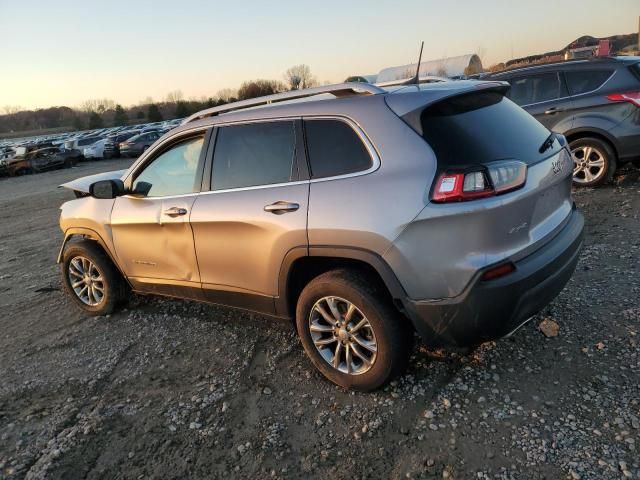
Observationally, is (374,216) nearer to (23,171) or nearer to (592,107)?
(592,107)

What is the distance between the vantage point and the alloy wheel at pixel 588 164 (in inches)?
261

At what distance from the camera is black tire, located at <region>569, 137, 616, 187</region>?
650 cm

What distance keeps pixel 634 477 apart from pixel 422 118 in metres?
1.95

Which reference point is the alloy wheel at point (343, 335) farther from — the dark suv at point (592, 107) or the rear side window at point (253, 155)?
the dark suv at point (592, 107)

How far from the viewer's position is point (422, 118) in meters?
2.59

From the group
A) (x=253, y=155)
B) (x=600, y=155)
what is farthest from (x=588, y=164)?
(x=253, y=155)

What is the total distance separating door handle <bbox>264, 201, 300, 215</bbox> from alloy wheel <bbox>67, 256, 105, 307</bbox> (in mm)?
2289

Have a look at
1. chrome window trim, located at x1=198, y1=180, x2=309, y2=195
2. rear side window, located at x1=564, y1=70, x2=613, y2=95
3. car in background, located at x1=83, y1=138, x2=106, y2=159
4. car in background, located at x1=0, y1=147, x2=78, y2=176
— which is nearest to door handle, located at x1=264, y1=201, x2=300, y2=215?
chrome window trim, located at x1=198, y1=180, x2=309, y2=195

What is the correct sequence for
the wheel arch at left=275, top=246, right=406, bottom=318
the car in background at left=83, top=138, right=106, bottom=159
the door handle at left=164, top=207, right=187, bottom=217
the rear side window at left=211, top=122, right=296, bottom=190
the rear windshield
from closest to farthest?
the rear windshield → the wheel arch at left=275, top=246, right=406, bottom=318 → the rear side window at left=211, top=122, right=296, bottom=190 → the door handle at left=164, top=207, right=187, bottom=217 → the car in background at left=83, top=138, right=106, bottom=159

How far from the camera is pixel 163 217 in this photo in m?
3.68

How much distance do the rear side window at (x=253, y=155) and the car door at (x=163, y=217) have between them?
7.7 inches

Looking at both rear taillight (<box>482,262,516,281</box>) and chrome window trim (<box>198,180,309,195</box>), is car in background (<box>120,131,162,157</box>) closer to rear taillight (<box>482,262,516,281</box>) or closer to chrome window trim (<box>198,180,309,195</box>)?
chrome window trim (<box>198,180,309,195</box>)

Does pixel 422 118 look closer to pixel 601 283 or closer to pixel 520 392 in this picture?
pixel 520 392

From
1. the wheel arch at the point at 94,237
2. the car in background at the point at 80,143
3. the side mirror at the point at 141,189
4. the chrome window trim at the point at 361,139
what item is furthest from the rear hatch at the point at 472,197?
the car in background at the point at 80,143
